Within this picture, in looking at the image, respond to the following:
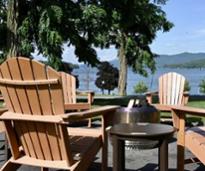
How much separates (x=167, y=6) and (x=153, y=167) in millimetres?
15391

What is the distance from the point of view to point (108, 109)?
3574 millimetres

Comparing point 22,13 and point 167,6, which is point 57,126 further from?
point 167,6

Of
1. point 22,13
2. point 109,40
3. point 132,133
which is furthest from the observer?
point 109,40

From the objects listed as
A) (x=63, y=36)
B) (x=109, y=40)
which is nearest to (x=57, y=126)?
(x=63, y=36)

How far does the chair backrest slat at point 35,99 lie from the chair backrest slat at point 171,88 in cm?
370

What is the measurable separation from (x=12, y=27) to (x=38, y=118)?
→ 953cm

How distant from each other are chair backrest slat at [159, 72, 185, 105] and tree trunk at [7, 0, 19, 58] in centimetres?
625

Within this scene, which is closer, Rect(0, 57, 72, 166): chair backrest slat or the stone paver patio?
Rect(0, 57, 72, 166): chair backrest slat

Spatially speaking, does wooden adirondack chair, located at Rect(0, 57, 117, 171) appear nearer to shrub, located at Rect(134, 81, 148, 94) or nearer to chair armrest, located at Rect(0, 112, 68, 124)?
chair armrest, located at Rect(0, 112, 68, 124)

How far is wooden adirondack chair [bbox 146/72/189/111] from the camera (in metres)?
6.76

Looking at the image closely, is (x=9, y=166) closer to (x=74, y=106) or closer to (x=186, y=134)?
(x=186, y=134)

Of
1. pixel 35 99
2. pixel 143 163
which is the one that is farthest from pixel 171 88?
pixel 35 99

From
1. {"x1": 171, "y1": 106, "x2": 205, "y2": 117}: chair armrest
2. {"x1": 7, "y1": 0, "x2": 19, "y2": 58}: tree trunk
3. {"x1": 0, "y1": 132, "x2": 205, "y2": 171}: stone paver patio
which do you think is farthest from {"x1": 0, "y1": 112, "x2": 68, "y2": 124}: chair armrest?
{"x1": 7, "y1": 0, "x2": 19, "y2": 58}: tree trunk

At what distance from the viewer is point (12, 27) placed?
40.7ft
